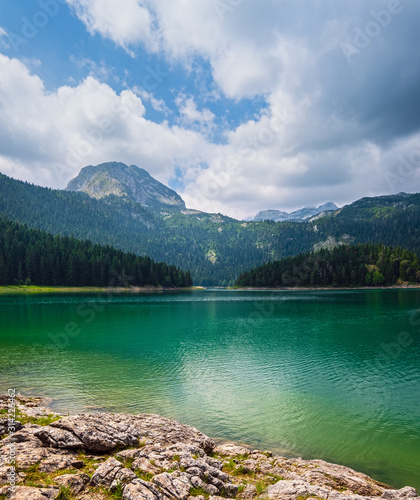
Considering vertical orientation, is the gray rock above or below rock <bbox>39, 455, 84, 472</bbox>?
below

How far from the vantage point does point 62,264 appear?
542 feet

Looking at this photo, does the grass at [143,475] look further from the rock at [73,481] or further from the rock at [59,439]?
the rock at [59,439]

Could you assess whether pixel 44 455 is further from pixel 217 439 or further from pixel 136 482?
pixel 217 439

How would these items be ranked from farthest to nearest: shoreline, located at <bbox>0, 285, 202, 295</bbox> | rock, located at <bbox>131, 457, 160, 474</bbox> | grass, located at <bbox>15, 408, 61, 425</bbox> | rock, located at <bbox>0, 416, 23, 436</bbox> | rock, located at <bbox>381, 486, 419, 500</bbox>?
shoreline, located at <bbox>0, 285, 202, 295</bbox> → grass, located at <bbox>15, 408, 61, 425</bbox> → rock, located at <bbox>0, 416, 23, 436</bbox> → rock, located at <bbox>131, 457, 160, 474</bbox> → rock, located at <bbox>381, 486, 419, 500</bbox>

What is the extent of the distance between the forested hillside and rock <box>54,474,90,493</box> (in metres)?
163

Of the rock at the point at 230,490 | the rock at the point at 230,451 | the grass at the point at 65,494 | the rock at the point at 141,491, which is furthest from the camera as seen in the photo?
the rock at the point at 230,451

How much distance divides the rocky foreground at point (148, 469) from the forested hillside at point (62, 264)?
16009 centimetres

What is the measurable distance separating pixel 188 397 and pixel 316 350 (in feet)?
70.3

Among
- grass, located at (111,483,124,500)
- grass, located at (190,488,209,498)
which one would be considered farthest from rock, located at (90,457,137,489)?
grass, located at (190,488,209,498)

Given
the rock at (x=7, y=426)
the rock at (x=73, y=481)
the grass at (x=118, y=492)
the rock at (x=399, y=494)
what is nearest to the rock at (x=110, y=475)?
the grass at (x=118, y=492)

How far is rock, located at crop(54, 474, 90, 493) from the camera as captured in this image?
9.51 metres

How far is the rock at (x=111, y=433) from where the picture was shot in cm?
1260

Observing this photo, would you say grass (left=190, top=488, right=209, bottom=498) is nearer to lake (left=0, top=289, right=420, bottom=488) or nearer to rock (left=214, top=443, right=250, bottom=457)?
rock (left=214, top=443, right=250, bottom=457)

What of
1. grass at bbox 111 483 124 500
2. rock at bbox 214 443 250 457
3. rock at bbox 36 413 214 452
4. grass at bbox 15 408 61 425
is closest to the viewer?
grass at bbox 111 483 124 500
